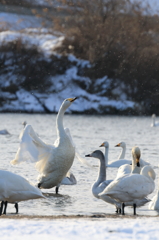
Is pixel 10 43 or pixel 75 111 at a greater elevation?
pixel 10 43

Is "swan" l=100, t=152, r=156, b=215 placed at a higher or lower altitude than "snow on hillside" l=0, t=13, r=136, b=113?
higher

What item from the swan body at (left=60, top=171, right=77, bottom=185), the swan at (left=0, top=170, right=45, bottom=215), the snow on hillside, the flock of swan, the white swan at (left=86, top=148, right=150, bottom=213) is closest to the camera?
the swan at (left=0, top=170, right=45, bottom=215)

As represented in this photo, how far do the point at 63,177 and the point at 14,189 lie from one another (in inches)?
107

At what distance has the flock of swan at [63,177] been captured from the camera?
662cm

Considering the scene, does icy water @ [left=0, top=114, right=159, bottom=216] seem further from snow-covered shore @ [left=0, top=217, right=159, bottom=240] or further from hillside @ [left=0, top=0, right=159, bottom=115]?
hillside @ [left=0, top=0, right=159, bottom=115]

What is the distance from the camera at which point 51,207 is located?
7.55 meters

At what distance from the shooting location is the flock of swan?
21.7 ft

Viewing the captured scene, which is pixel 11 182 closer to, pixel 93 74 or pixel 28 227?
pixel 28 227

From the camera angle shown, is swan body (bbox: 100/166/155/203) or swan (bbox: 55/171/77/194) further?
swan (bbox: 55/171/77/194)

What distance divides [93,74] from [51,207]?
34480mm

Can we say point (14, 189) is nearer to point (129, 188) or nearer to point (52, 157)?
point (129, 188)

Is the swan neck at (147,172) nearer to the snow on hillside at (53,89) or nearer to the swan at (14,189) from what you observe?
the swan at (14,189)

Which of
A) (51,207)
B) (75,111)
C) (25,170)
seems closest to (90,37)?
(75,111)

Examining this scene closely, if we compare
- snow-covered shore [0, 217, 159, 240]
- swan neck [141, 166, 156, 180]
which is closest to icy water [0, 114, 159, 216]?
swan neck [141, 166, 156, 180]
